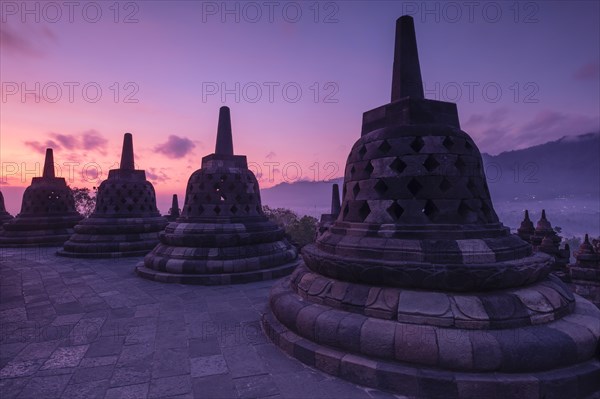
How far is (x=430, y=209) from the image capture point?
468 cm

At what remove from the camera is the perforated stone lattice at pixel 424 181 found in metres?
4.62

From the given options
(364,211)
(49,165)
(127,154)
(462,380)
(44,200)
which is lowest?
(462,380)

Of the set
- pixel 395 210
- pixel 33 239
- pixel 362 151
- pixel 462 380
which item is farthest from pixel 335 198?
pixel 33 239

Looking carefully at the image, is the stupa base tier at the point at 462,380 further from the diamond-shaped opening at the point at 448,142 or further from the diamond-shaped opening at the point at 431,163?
the diamond-shaped opening at the point at 448,142

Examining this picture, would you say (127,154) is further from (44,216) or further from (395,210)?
(395,210)

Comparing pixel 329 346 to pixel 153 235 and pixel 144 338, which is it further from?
pixel 153 235

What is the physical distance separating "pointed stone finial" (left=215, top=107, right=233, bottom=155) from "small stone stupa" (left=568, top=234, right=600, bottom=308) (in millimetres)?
13398

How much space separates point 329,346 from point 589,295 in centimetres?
1292

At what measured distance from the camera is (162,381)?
3598 mm

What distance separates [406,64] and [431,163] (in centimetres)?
185

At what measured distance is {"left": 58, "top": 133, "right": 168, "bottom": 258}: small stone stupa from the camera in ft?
43.1

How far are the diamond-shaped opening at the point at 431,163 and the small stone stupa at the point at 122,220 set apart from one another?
41.4 feet

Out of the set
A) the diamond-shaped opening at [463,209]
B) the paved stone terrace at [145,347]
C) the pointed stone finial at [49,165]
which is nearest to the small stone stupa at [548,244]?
the diamond-shaped opening at [463,209]

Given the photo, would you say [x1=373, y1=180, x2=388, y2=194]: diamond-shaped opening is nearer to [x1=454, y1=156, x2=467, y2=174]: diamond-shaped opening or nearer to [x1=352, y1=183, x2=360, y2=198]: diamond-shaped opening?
[x1=352, y1=183, x2=360, y2=198]: diamond-shaped opening
